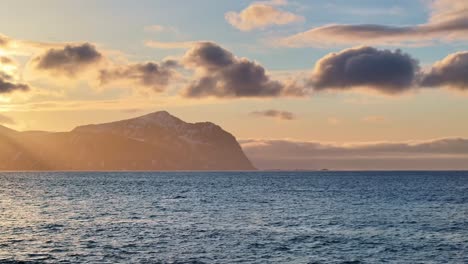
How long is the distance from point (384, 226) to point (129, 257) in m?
43.2

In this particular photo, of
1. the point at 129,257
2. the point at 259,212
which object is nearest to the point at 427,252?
the point at 129,257

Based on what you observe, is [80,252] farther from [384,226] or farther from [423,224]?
[423,224]

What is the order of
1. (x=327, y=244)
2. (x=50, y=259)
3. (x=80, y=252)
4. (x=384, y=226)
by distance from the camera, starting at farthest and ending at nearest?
(x=384, y=226) → (x=327, y=244) → (x=80, y=252) → (x=50, y=259)

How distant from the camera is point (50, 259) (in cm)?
5562

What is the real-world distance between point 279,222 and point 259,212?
16575 mm

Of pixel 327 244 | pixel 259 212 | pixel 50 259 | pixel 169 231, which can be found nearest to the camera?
Result: pixel 50 259

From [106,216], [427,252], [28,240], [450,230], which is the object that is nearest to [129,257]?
[28,240]

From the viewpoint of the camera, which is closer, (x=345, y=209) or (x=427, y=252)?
(x=427, y=252)

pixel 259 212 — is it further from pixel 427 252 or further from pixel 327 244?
pixel 427 252

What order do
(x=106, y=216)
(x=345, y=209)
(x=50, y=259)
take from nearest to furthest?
(x=50, y=259), (x=106, y=216), (x=345, y=209)

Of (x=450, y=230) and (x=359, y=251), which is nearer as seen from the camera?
(x=359, y=251)

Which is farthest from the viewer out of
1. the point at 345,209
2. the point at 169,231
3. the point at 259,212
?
the point at 345,209

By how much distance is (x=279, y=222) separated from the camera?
87312mm

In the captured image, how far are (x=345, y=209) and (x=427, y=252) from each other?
49083 millimetres
